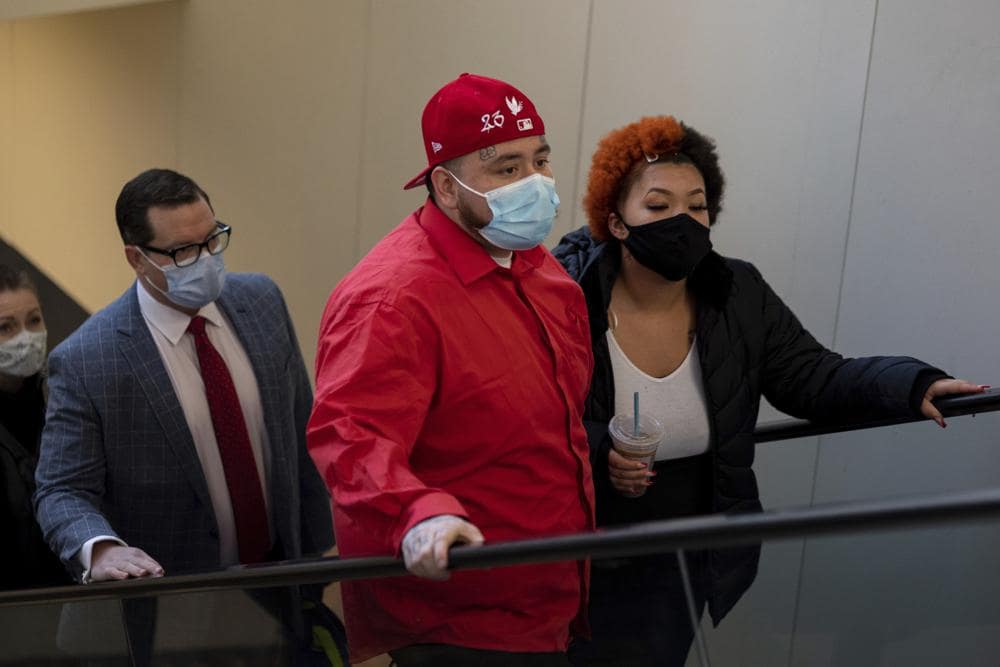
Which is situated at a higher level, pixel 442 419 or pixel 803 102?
pixel 803 102

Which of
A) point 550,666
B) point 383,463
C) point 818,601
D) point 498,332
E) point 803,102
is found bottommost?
point 550,666

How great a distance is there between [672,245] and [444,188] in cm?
66

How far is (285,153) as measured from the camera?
20.3 ft

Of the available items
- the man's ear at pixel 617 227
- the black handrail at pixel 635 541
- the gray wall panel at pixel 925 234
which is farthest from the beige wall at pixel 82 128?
the black handrail at pixel 635 541

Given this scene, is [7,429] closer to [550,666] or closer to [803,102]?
[550,666]

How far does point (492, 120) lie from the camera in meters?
2.80

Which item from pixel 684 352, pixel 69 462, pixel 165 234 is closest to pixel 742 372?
pixel 684 352

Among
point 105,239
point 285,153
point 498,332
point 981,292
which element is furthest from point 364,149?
point 498,332

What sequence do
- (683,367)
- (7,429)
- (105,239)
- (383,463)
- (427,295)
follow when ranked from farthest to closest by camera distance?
(105,239) → (7,429) → (683,367) → (427,295) → (383,463)

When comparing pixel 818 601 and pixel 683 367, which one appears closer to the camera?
pixel 818 601

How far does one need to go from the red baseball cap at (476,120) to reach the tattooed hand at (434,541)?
88 cm

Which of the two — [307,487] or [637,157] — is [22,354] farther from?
[637,157]

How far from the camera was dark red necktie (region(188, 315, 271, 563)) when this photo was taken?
11.1ft

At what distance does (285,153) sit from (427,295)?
376 centimetres
